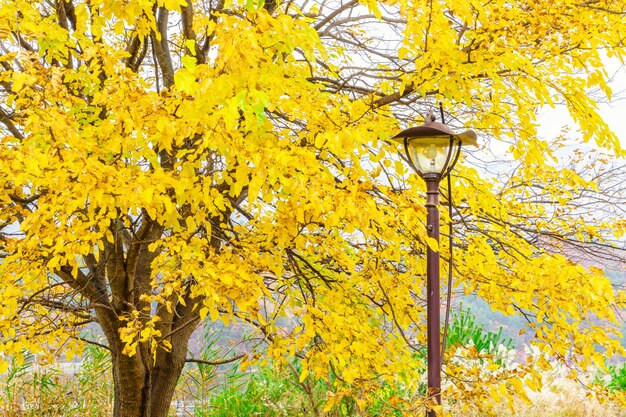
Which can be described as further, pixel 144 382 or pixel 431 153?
pixel 144 382

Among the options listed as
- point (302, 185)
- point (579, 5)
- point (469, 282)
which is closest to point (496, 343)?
point (469, 282)

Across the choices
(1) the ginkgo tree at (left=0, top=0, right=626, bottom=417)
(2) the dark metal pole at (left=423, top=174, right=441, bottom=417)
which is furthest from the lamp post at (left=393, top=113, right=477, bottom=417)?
(1) the ginkgo tree at (left=0, top=0, right=626, bottom=417)

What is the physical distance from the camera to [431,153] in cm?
411

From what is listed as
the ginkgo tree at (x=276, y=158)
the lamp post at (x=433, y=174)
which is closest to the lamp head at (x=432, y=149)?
the lamp post at (x=433, y=174)

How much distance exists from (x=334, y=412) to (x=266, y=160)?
426 cm

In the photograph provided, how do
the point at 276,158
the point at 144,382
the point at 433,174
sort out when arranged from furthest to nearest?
the point at 144,382
the point at 433,174
the point at 276,158

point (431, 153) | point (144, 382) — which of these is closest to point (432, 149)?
point (431, 153)

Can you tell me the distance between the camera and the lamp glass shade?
13.5ft

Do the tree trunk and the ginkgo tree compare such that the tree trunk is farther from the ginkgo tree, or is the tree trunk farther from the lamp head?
the lamp head

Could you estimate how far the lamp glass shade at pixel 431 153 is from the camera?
411cm

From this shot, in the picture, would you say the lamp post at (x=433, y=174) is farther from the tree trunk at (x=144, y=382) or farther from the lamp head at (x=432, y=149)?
the tree trunk at (x=144, y=382)

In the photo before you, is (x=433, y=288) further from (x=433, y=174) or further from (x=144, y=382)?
(x=144, y=382)

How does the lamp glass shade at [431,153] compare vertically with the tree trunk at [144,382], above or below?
above

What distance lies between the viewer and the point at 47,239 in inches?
137
